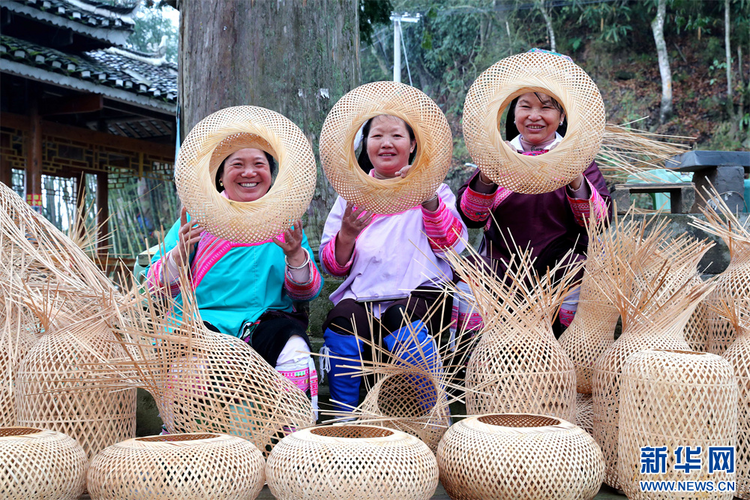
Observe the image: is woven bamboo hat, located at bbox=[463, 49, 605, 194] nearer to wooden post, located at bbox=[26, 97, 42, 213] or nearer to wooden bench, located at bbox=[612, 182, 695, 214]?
wooden bench, located at bbox=[612, 182, 695, 214]

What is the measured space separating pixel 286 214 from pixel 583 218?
105cm

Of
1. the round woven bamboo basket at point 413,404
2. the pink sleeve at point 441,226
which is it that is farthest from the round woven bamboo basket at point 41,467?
the pink sleeve at point 441,226

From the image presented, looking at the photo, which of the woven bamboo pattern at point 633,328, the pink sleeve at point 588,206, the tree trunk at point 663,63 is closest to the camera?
the woven bamboo pattern at point 633,328

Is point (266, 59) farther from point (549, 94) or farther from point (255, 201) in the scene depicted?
point (549, 94)

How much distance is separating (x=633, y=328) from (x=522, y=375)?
1.24ft

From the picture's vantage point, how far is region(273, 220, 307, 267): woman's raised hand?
231 cm

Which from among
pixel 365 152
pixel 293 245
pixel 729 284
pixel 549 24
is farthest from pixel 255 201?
pixel 549 24

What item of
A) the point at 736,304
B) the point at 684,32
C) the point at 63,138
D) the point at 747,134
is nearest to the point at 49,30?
the point at 63,138

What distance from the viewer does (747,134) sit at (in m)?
15.6

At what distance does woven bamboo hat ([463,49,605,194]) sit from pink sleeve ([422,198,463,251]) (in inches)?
9.5

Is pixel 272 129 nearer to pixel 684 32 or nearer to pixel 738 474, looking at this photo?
pixel 738 474

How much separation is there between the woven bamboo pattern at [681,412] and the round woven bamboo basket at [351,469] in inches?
23.1

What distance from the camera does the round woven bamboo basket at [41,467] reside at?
5.32ft

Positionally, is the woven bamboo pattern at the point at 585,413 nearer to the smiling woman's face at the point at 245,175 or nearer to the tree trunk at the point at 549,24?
the smiling woman's face at the point at 245,175
